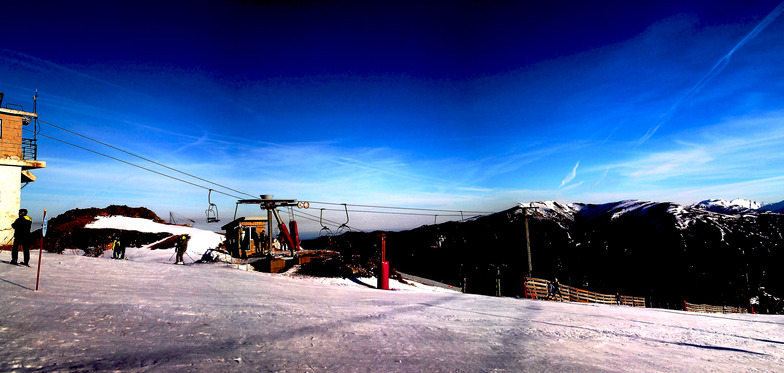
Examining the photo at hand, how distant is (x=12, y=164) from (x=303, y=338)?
87.1 ft

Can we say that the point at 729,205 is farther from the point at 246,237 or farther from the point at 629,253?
the point at 246,237

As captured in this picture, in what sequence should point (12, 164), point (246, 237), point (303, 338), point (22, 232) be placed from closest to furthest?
1. point (303, 338)
2. point (22, 232)
3. point (12, 164)
4. point (246, 237)

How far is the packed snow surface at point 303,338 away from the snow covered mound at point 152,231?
19.2 meters

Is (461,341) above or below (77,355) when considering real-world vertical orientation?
below

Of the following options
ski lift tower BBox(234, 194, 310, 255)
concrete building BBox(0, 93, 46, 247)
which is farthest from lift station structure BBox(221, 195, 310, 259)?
concrete building BBox(0, 93, 46, 247)

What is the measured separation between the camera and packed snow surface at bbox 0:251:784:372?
3.89 metres

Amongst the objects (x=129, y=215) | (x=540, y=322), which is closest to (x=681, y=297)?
(x=540, y=322)

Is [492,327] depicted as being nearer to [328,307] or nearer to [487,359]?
[487,359]

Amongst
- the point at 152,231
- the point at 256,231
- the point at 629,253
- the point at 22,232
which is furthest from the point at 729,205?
the point at 22,232

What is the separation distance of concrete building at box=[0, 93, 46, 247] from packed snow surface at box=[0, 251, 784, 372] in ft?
53.1

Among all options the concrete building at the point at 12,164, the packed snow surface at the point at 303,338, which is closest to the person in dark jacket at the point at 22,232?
the packed snow surface at the point at 303,338

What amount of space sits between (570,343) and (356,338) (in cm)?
375

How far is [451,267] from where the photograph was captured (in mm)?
72562

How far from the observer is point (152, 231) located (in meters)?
32.9
